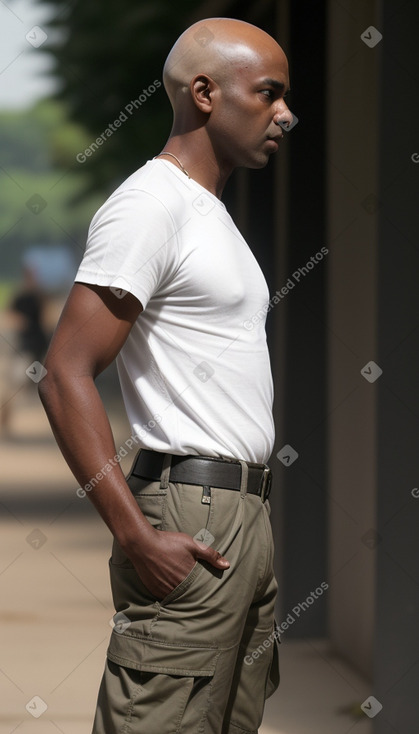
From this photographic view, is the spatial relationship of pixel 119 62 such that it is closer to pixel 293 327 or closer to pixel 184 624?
pixel 293 327

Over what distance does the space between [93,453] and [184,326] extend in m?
0.26

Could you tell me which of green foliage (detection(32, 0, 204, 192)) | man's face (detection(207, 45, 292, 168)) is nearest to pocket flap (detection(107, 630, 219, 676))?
man's face (detection(207, 45, 292, 168))

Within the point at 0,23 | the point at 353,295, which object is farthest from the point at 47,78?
the point at 353,295

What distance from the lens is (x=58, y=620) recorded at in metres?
5.18

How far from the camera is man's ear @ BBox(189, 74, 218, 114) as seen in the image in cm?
199

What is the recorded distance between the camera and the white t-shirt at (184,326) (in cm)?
183

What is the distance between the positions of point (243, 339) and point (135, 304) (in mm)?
222

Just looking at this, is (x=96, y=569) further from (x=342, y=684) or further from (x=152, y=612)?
(x=152, y=612)

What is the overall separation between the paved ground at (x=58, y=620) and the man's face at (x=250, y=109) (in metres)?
2.42

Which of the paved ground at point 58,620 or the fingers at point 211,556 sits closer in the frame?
the fingers at point 211,556

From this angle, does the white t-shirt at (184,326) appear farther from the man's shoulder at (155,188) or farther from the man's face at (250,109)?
the man's face at (250,109)
